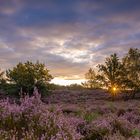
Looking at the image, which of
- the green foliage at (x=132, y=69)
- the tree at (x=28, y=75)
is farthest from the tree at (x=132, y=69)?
the tree at (x=28, y=75)

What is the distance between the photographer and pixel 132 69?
5866cm

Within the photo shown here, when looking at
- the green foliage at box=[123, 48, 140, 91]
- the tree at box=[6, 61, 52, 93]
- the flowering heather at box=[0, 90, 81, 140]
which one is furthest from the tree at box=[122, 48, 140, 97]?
the flowering heather at box=[0, 90, 81, 140]

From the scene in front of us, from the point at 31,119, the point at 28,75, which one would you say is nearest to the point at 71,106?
the point at 28,75

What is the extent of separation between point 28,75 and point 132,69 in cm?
2137

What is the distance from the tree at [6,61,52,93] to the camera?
4191 cm

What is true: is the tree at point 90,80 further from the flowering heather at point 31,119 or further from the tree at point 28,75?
the flowering heather at point 31,119

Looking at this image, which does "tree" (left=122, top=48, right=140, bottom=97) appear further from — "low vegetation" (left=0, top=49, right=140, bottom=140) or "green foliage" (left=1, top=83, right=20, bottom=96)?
"green foliage" (left=1, top=83, right=20, bottom=96)

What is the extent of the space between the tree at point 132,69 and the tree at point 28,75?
18328 millimetres

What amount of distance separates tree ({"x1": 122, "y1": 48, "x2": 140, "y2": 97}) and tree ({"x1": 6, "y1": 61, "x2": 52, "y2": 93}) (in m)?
18.3

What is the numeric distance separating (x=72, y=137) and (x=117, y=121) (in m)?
A: 4.58

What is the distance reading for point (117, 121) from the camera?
10867 millimetres

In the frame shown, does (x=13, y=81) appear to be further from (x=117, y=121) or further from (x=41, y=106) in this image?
(x=41, y=106)

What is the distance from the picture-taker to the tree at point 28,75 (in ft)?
137

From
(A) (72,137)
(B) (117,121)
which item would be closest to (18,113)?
(A) (72,137)
